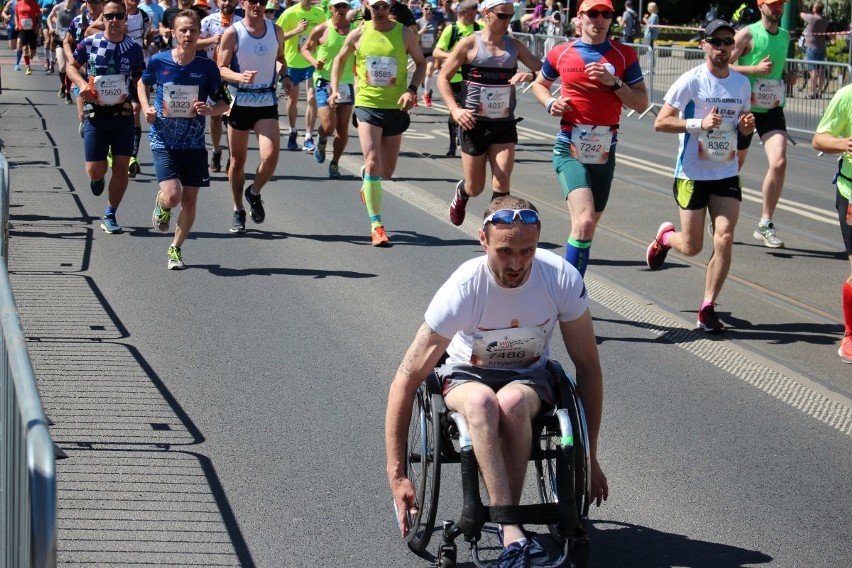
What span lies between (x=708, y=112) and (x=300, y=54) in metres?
9.91

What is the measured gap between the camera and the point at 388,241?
1123 cm

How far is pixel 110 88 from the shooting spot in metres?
11.2

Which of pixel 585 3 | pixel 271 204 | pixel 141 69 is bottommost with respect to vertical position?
pixel 271 204

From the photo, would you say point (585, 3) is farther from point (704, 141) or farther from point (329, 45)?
point (329, 45)

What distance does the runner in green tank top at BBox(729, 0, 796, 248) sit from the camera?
11062mm

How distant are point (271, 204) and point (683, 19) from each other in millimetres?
40138

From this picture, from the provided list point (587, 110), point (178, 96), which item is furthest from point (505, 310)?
point (178, 96)

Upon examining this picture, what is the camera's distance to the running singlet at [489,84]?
33.6 feet

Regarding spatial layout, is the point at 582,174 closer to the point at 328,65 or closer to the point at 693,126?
the point at 693,126

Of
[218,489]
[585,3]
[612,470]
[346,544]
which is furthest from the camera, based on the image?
[585,3]

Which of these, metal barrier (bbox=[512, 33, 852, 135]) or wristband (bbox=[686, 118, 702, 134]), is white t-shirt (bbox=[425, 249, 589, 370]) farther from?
metal barrier (bbox=[512, 33, 852, 135])

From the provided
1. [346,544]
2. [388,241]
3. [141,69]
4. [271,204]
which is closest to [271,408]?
[346,544]

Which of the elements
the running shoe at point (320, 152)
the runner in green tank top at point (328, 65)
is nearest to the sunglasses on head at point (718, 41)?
the runner in green tank top at point (328, 65)

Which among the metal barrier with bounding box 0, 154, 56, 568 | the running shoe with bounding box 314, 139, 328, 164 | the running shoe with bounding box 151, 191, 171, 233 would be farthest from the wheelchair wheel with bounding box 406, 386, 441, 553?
the running shoe with bounding box 314, 139, 328, 164
